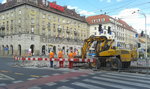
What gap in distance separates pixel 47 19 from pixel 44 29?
3.65m

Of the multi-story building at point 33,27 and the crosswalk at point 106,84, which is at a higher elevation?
the multi-story building at point 33,27

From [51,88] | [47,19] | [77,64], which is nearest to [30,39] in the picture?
[47,19]

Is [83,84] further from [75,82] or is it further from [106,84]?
[106,84]

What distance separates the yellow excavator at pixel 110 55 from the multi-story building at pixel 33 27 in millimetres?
34197

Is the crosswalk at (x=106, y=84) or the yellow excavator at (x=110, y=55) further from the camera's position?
the yellow excavator at (x=110, y=55)

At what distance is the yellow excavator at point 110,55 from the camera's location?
1355cm

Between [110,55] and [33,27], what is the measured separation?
3805cm

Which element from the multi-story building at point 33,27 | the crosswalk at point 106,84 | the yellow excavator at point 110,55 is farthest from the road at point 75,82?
the multi-story building at point 33,27

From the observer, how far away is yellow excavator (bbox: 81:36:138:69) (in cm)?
1355

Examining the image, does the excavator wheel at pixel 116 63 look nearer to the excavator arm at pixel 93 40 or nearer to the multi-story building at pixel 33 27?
the excavator arm at pixel 93 40

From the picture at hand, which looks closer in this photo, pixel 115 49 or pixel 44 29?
pixel 115 49

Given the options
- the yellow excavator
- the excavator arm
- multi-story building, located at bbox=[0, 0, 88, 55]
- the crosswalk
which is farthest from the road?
multi-story building, located at bbox=[0, 0, 88, 55]

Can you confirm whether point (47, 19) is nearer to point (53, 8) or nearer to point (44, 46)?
point (53, 8)

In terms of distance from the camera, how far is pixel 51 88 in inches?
294
